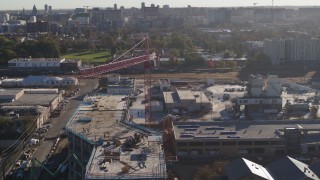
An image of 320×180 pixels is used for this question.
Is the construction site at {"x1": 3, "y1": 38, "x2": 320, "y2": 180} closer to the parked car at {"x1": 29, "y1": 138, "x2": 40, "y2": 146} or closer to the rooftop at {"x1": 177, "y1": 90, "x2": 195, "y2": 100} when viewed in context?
the rooftop at {"x1": 177, "y1": 90, "x2": 195, "y2": 100}

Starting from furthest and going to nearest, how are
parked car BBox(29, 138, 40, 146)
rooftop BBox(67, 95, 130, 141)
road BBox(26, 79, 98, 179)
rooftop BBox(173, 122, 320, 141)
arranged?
parked car BBox(29, 138, 40, 146) < road BBox(26, 79, 98, 179) < rooftop BBox(173, 122, 320, 141) < rooftop BBox(67, 95, 130, 141)

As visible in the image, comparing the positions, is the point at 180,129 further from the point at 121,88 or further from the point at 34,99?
the point at 34,99

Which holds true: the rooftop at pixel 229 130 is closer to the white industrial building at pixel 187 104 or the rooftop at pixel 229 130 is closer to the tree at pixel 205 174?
the tree at pixel 205 174

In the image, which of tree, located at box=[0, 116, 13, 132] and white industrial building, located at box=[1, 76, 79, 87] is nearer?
tree, located at box=[0, 116, 13, 132]

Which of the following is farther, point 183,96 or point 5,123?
point 183,96

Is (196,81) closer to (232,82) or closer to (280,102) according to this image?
(232,82)

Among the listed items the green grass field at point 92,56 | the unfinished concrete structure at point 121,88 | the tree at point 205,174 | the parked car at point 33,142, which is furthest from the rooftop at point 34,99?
the green grass field at point 92,56

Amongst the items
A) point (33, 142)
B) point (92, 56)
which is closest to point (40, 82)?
point (33, 142)

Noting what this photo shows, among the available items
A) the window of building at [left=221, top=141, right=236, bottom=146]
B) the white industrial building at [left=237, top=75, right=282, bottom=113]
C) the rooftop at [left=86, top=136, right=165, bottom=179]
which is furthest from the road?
the white industrial building at [left=237, top=75, right=282, bottom=113]
